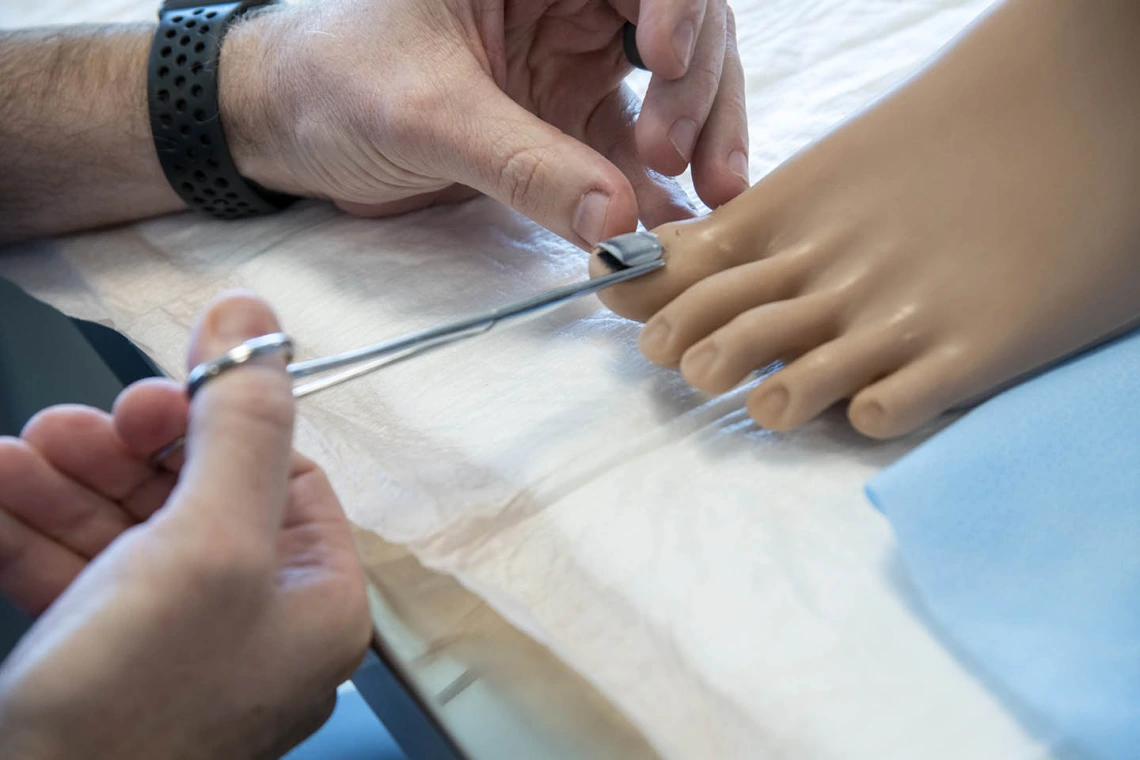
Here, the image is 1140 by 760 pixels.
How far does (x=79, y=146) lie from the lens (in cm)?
77

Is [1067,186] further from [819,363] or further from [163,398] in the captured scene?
[163,398]

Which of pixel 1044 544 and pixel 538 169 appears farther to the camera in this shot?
pixel 538 169

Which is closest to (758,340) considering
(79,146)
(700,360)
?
(700,360)

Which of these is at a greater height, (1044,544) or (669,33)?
(669,33)

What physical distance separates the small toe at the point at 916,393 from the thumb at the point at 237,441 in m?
0.30

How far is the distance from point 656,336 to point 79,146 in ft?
1.80

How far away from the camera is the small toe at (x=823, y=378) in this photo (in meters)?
0.49

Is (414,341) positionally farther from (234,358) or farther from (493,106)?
(493,106)

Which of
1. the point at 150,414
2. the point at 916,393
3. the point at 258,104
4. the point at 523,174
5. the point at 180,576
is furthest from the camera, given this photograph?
the point at 258,104

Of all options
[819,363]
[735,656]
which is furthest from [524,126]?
[735,656]

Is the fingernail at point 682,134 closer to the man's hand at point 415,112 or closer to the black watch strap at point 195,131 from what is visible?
the man's hand at point 415,112

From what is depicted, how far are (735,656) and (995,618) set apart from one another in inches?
4.3

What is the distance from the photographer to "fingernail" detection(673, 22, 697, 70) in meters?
0.62

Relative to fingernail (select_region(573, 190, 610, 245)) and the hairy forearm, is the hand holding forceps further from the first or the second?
the hairy forearm
